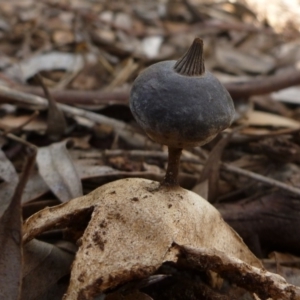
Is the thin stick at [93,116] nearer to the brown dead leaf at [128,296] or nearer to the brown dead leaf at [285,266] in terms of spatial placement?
the brown dead leaf at [285,266]

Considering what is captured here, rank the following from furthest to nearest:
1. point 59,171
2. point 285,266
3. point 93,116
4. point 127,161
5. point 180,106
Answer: point 93,116, point 127,161, point 59,171, point 285,266, point 180,106

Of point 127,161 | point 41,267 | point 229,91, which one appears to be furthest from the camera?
point 229,91

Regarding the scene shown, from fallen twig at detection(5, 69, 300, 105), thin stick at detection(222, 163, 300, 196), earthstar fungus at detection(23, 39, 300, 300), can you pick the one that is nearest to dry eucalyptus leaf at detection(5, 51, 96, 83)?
fallen twig at detection(5, 69, 300, 105)

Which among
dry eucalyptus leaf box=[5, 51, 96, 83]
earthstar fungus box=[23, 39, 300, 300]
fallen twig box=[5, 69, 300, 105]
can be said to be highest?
Result: earthstar fungus box=[23, 39, 300, 300]

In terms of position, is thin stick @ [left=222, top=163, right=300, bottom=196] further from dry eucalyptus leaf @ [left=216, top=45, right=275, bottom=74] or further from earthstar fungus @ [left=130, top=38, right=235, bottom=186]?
dry eucalyptus leaf @ [left=216, top=45, right=275, bottom=74]

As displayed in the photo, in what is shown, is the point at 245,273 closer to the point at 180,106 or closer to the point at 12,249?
the point at 180,106

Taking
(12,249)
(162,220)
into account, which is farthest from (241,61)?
(12,249)
